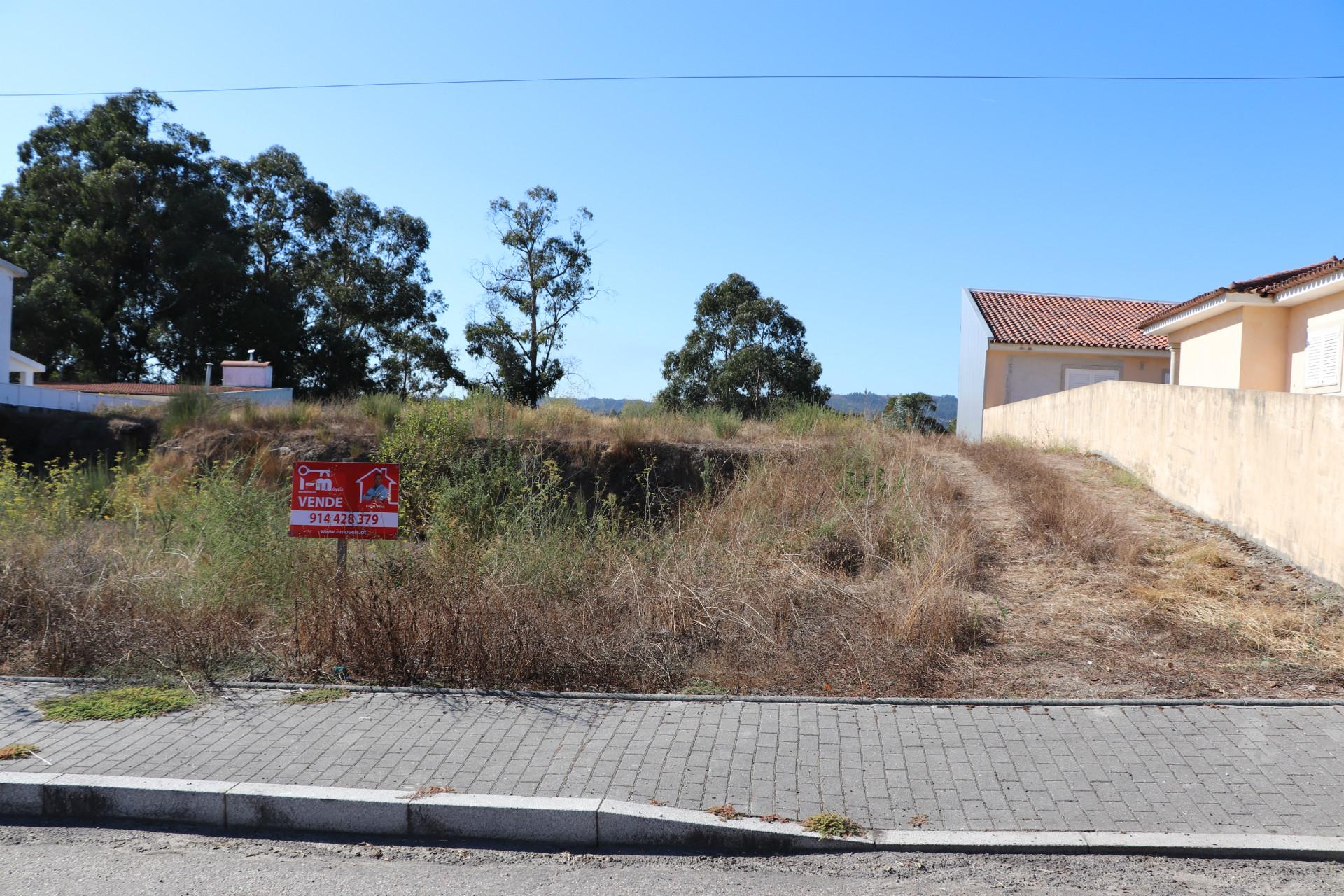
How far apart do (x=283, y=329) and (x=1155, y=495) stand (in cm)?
3658

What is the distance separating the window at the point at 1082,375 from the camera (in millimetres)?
25797

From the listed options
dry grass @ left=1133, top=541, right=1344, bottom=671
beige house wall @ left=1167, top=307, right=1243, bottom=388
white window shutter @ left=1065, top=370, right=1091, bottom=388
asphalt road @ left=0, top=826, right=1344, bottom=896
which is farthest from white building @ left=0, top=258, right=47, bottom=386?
beige house wall @ left=1167, top=307, right=1243, bottom=388

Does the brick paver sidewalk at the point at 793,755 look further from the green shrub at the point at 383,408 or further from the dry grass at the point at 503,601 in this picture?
the green shrub at the point at 383,408

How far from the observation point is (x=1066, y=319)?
91.9 feet

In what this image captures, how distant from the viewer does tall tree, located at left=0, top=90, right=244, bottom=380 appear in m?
36.8

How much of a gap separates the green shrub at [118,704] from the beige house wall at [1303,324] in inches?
675

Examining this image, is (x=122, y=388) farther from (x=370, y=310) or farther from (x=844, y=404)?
(x=844, y=404)

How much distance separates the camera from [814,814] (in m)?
4.00

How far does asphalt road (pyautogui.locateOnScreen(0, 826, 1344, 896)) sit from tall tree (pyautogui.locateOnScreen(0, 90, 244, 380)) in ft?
127

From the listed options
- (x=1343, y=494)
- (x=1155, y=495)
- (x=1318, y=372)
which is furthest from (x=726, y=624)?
(x=1318, y=372)

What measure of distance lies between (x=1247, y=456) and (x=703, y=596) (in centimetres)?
623

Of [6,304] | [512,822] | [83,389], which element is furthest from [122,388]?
[512,822]

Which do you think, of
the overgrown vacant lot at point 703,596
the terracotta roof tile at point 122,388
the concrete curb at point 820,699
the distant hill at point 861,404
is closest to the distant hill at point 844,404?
the distant hill at point 861,404

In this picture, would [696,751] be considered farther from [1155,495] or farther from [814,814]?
[1155,495]
